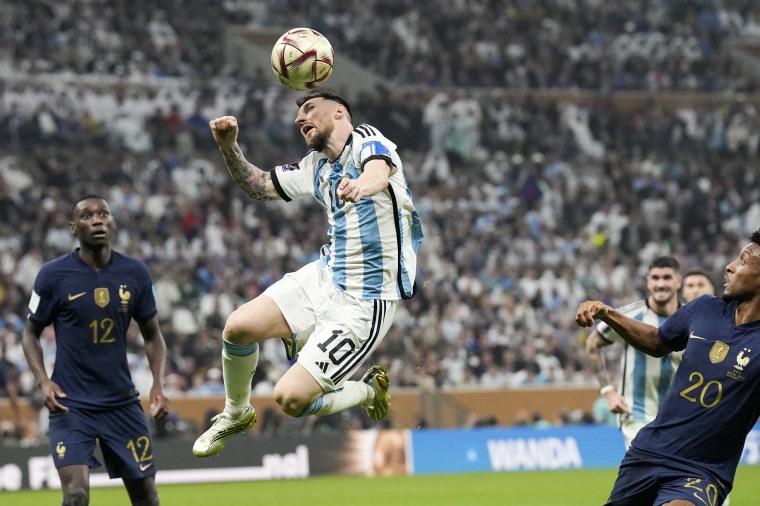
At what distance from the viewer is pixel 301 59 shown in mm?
8031

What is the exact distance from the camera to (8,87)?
23281 mm

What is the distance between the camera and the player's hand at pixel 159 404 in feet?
27.7

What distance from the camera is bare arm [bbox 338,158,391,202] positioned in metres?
6.91

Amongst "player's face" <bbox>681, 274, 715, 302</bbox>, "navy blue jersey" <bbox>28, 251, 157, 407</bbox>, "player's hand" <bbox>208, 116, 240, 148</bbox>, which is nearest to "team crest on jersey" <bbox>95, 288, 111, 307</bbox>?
"navy blue jersey" <bbox>28, 251, 157, 407</bbox>

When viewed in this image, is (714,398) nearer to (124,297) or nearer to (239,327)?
(239,327)

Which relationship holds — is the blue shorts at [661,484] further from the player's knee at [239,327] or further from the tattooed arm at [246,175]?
the tattooed arm at [246,175]

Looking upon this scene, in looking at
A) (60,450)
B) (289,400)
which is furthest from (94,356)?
(289,400)

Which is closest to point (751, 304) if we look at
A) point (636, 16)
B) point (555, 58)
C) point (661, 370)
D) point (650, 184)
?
point (661, 370)

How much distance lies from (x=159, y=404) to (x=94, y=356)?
55 cm

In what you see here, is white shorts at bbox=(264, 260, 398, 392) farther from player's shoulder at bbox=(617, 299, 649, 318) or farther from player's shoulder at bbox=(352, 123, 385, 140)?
player's shoulder at bbox=(617, 299, 649, 318)

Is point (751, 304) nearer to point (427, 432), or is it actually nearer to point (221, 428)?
point (221, 428)

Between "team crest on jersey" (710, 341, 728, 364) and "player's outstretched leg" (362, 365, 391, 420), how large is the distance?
2.62 metres

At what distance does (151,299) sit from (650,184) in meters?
20.3

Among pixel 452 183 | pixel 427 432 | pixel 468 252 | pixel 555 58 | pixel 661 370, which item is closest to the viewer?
pixel 661 370
